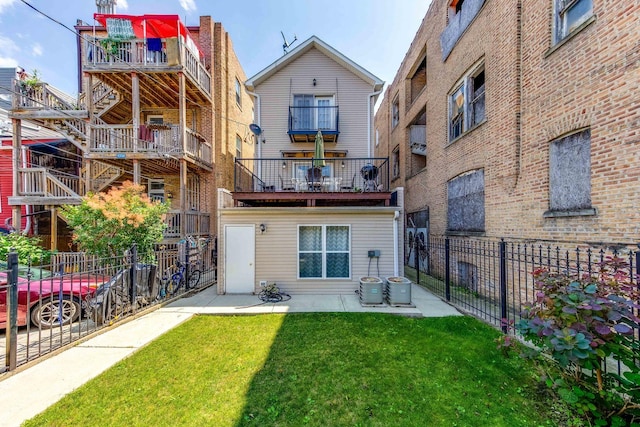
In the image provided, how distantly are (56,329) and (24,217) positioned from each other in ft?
39.1

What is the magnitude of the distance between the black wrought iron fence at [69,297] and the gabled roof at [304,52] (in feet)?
25.6

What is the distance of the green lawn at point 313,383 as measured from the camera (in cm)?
273

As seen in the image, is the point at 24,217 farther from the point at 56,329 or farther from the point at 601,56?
the point at 601,56

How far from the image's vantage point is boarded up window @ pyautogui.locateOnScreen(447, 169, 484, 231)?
757 cm

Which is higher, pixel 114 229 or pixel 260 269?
pixel 114 229

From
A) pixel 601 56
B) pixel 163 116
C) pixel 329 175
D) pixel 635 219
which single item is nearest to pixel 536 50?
pixel 601 56

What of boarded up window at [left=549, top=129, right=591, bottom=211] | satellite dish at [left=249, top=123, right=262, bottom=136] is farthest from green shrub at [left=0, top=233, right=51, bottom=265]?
boarded up window at [left=549, top=129, right=591, bottom=211]

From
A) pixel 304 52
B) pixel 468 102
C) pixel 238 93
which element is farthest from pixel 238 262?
pixel 238 93

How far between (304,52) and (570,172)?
33.6ft

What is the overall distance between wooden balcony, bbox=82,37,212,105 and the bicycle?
7.70 meters

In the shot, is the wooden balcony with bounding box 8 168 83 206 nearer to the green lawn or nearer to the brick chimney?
the green lawn

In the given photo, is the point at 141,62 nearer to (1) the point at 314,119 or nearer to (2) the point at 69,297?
(1) the point at 314,119

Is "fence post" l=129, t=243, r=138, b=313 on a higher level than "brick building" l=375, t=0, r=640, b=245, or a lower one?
lower

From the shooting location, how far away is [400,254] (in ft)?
25.1
